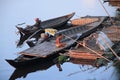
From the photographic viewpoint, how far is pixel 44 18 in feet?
96.0

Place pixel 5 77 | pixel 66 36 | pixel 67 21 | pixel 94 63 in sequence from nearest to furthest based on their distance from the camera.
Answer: pixel 94 63 → pixel 5 77 → pixel 66 36 → pixel 67 21

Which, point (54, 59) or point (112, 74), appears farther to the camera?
point (54, 59)

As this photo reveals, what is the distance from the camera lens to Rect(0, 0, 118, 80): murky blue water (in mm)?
15406

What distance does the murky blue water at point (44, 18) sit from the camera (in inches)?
607

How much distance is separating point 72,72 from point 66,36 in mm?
3194

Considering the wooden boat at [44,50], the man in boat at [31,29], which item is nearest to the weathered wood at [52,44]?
the wooden boat at [44,50]

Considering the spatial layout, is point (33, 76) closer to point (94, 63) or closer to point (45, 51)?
point (45, 51)

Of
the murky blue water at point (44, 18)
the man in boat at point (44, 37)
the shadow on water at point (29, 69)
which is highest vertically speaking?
the man in boat at point (44, 37)

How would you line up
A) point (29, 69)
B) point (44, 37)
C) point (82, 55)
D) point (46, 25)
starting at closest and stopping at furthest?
point (82, 55)
point (29, 69)
point (44, 37)
point (46, 25)

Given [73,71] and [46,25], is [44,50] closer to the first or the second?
[73,71]

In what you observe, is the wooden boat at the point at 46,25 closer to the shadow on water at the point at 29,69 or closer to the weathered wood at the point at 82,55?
the shadow on water at the point at 29,69

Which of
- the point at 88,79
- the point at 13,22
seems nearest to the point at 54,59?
the point at 88,79

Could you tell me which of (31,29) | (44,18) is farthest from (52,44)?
(44,18)

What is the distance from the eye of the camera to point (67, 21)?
24.3 metres
